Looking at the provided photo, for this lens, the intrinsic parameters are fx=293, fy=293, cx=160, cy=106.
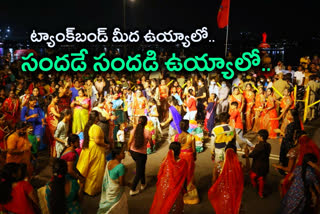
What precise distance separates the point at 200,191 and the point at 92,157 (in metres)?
2.21

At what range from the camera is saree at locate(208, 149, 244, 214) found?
14.8ft

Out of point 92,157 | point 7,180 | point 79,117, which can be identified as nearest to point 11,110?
point 79,117

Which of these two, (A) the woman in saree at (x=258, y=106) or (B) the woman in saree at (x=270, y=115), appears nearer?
(B) the woman in saree at (x=270, y=115)

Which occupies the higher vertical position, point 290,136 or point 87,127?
point 87,127

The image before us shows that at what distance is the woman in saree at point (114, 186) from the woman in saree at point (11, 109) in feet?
13.7

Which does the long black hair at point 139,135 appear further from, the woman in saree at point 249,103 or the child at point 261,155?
the woman in saree at point 249,103

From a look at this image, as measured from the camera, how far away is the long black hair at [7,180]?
3283 mm

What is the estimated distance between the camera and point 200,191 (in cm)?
580

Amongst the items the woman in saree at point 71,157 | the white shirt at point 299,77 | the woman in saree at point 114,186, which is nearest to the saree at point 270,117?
the white shirt at point 299,77

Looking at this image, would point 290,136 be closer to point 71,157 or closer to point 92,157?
point 92,157

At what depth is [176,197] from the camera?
170 inches

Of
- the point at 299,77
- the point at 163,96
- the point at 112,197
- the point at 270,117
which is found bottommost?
the point at 112,197

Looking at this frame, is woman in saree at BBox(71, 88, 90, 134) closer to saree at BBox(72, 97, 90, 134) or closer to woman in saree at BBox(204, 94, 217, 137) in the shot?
saree at BBox(72, 97, 90, 134)

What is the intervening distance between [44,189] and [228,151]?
2.70 meters
